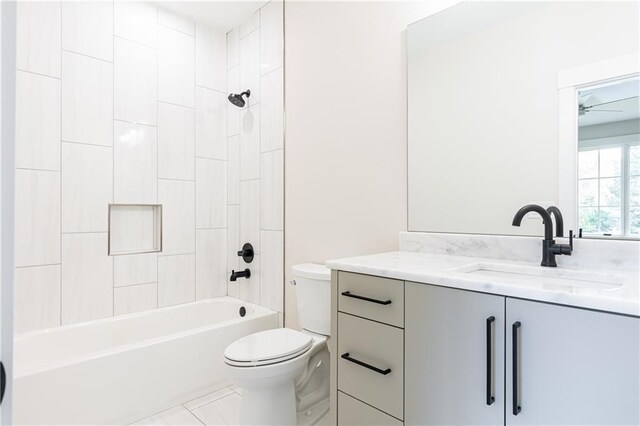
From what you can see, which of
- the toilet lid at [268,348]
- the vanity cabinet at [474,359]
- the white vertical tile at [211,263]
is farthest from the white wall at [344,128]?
the white vertical tile at [211,263]

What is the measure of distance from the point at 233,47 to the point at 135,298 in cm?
211

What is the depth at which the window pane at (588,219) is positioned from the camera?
1.27 metres

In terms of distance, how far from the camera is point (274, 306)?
2.59 meters

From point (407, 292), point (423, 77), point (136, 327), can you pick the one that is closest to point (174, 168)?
point (136, 327)

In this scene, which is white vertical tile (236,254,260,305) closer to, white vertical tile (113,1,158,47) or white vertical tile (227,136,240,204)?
white vertical tile (227,136,240,204)

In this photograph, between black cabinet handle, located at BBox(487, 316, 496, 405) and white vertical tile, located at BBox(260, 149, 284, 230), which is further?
white vertical tile, located at BBox(260, 149, 284, 230)

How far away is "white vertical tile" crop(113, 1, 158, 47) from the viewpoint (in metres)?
2.47

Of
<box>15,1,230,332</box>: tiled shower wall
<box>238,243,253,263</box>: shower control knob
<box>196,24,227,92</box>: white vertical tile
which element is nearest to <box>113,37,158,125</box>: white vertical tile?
<box>15,1,230,332</box>: tiled shower wall

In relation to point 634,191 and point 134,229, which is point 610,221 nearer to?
point 634,191

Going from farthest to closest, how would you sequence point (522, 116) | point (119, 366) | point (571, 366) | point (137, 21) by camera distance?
1. point (137, 21)
2. point (119, 366)
3. point (522, 116)
4. point (571, 366)

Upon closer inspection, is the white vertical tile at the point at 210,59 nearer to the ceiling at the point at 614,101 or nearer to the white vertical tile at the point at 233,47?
the white vertical tile at the point at 233,47

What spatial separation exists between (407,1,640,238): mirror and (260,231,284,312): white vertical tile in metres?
1.11

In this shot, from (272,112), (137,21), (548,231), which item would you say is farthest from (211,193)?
(548,231)

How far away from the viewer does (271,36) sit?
2.63 m
